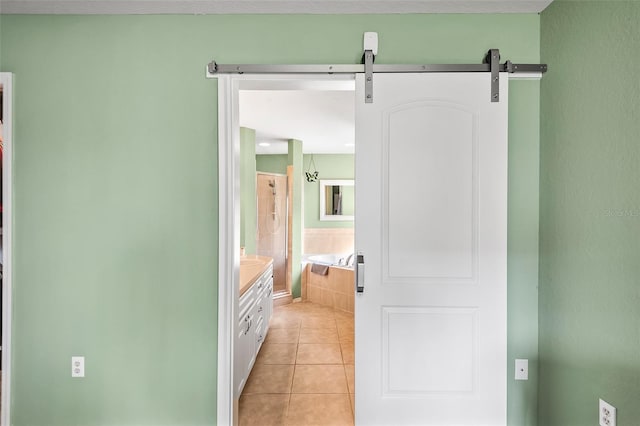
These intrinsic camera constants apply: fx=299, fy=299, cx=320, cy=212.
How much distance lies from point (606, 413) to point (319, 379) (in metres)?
1.66

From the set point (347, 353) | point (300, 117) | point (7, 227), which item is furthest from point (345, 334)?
point (7, 227)

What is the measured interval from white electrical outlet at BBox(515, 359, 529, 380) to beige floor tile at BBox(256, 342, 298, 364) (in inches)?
65.7

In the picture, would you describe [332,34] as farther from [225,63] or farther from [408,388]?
[408,388]

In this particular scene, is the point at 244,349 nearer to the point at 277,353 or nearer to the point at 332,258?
the point at 277,353

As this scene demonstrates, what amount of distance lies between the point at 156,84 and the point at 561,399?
251 centimetres

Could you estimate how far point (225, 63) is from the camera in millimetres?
1537

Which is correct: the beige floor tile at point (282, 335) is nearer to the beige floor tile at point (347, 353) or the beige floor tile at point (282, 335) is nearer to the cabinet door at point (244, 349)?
the beige floor tile at point (347, 353)

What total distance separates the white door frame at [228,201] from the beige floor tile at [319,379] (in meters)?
0.75

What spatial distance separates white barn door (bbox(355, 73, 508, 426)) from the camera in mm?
1478

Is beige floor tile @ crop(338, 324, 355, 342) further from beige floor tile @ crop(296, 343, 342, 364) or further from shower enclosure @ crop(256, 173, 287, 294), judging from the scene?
shower enclosure @ crop(256, 173, 287, 294)

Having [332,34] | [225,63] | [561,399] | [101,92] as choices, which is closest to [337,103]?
[332,34]

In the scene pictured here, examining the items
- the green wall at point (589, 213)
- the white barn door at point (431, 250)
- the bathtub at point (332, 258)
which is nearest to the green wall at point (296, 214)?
the bathtub at point (332, 258)

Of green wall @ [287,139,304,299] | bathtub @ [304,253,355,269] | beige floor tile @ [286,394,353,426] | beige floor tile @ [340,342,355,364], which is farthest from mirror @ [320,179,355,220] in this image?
beige floor tile @ [286,394,353,426]

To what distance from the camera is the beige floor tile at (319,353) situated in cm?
256
